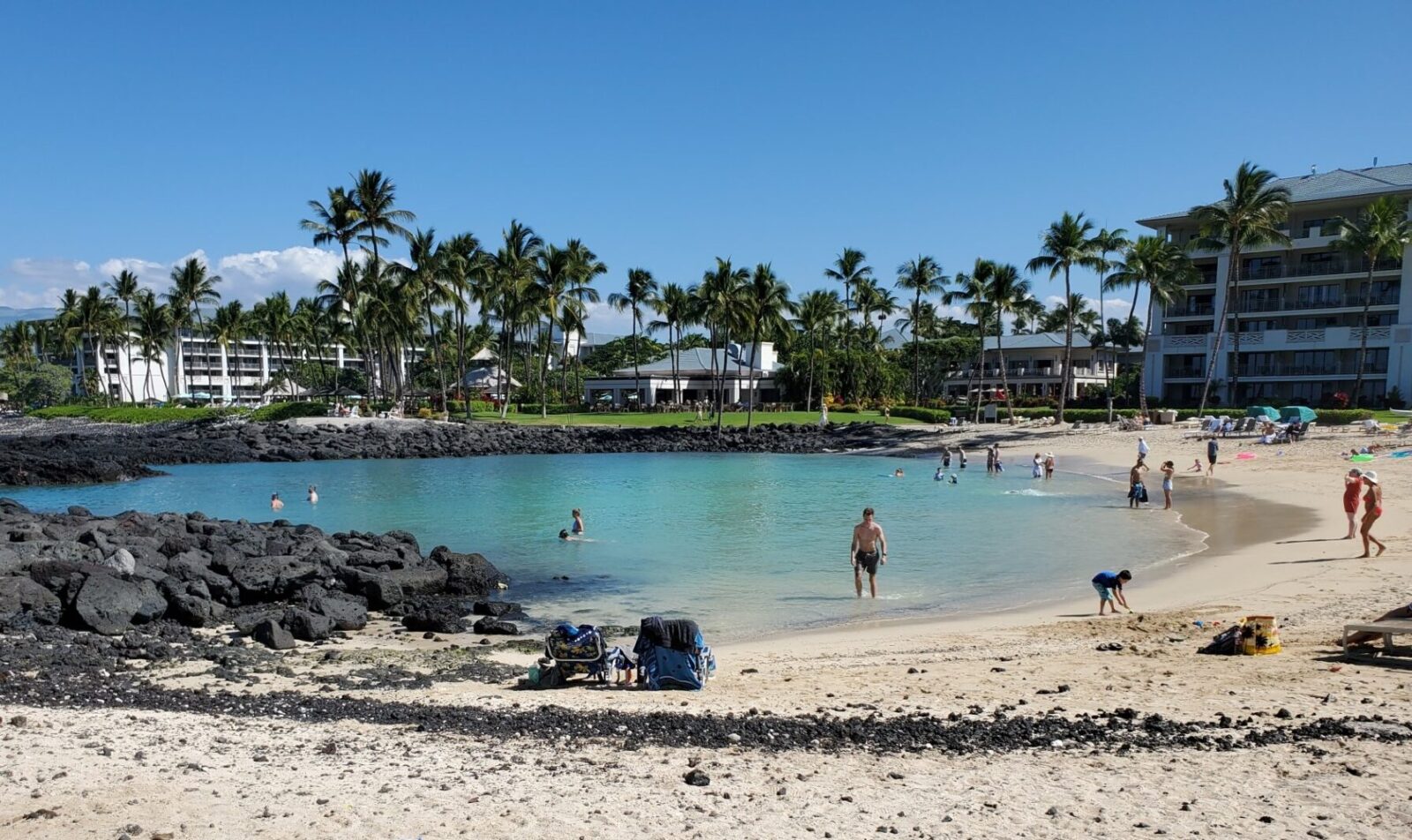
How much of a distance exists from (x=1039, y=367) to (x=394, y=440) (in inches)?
2393

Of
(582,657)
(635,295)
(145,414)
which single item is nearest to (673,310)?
(635,295)

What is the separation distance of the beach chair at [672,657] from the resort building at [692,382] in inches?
3045

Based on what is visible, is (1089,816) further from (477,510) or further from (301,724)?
(477,510)

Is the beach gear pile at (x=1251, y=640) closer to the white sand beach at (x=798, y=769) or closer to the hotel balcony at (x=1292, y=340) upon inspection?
the white sand beach at (x=798, y=769)

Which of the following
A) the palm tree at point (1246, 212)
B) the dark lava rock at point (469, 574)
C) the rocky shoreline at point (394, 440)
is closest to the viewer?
the dark lava rock at point (469, 574)

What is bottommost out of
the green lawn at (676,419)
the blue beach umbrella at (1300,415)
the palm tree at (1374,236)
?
the green lawn at (676,419)

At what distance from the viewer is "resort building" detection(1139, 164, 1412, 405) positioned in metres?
61.7

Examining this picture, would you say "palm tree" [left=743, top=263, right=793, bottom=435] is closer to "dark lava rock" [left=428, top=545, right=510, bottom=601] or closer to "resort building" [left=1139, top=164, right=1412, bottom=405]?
"resort building" [left=1139, top=164, right=1412, bottom=405]

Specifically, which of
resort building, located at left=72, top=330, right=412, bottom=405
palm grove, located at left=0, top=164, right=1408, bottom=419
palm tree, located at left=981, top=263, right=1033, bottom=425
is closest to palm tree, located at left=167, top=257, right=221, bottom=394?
palm grove, located at left=0, top=164, right=1408, bottom=419

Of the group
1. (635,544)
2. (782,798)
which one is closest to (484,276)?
(635,544)

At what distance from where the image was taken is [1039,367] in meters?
90.9

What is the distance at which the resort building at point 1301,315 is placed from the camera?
61.7 metres

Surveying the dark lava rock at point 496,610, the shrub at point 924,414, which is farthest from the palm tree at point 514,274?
the dark lava rock at point 496,610

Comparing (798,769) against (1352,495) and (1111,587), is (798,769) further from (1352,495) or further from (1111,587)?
(1352,495)
